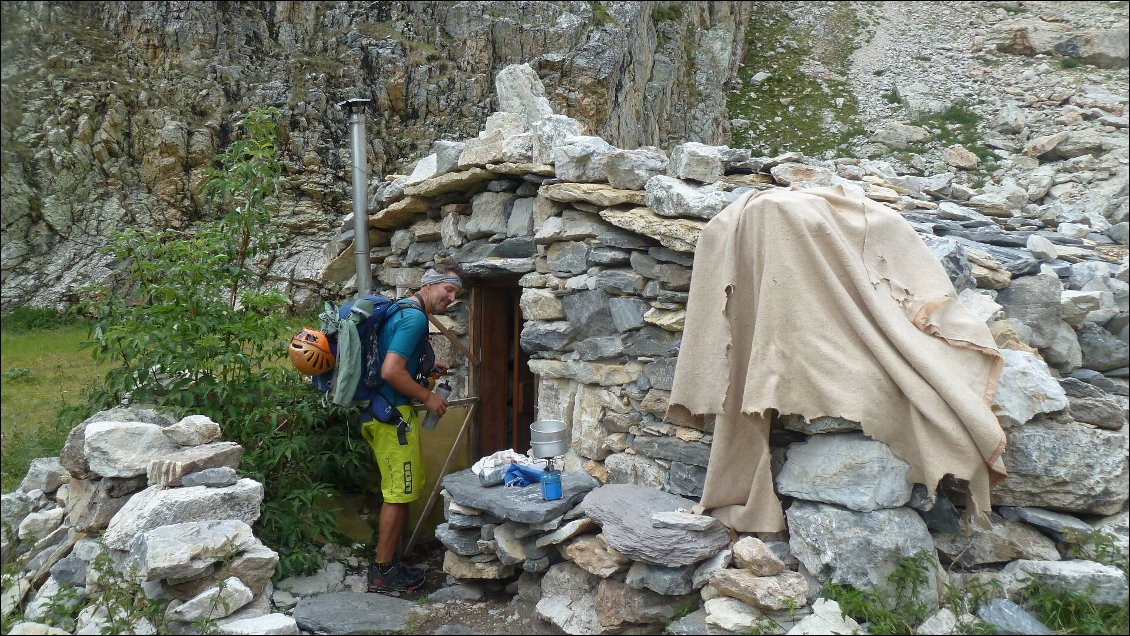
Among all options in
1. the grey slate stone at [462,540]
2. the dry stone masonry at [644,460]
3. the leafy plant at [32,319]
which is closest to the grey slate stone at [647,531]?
the dry stone masonry at [644,460]

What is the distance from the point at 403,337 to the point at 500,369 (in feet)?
5.37

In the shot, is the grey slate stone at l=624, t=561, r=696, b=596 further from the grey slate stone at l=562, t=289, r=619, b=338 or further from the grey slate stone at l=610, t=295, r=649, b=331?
the grey slate stone at l=562, t=289, r=619, b=338

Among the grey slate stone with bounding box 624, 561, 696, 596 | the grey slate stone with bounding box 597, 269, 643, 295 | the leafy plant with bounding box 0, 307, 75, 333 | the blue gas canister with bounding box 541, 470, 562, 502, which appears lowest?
the leafy plant with bounding box 0, 307, 75, 333

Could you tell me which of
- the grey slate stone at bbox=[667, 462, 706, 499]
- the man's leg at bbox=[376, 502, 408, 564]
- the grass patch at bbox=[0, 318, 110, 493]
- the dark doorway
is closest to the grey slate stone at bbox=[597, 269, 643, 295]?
the grey slate stone at bbox=[667, 462, 706, 499]

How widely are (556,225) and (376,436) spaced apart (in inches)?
78.9

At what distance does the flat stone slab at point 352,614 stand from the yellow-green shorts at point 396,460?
0.70 metres

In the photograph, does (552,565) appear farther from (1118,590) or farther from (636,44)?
(636,44)

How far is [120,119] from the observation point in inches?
699

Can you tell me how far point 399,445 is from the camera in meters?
4.91

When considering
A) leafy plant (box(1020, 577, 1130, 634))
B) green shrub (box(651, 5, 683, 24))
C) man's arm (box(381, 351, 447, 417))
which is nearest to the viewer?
leafy plant (box(1020, 577, 1130, 634))

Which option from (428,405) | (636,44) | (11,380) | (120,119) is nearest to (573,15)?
(636,44)

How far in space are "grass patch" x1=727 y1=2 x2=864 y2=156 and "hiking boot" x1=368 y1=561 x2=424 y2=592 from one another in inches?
707

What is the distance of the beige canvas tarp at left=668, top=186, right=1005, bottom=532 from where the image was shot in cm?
295

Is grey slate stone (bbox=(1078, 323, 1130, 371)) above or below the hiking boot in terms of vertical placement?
above
